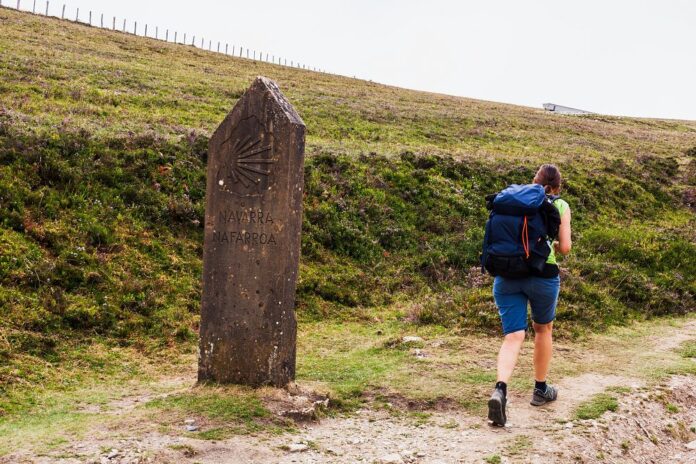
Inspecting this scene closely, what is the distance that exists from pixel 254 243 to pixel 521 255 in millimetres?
2851

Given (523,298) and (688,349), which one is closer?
(523,298)

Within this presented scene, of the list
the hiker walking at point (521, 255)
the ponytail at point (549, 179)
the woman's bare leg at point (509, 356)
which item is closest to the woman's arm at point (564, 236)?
the hiker walking at point (521, 255)

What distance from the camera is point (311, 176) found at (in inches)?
677

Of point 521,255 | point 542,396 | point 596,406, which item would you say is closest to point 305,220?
point 542,396

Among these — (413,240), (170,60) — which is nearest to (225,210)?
(413,240)

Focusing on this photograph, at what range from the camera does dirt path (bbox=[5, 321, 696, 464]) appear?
573 cm

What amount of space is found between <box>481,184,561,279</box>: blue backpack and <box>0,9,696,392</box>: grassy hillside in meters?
4.72

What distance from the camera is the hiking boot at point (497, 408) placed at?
6.48 meters

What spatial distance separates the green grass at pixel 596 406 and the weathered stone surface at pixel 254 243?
3.17 meters

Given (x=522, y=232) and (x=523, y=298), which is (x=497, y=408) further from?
(x=522, y=232)

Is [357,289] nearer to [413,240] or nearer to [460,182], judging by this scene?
[413,240]

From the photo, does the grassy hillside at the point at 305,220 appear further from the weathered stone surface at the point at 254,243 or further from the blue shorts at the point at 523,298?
the blue shorts at the point at 523,298

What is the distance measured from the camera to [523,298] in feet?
22.3

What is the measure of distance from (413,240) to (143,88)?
15.0m
